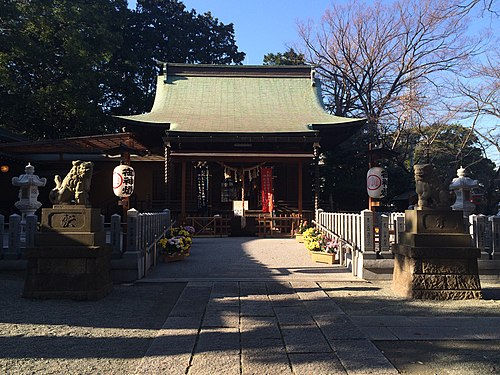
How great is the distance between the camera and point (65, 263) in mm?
5812

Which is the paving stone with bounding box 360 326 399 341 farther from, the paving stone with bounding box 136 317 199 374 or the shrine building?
the shrine building

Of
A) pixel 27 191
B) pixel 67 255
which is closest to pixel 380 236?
pixel 67 255

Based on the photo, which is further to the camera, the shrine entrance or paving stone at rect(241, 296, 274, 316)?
the shrine entrance

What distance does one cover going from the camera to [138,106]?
26984 millimetres

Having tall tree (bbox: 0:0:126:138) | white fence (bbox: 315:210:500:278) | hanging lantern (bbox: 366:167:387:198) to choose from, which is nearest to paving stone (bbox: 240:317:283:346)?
white fence (bbox: 315:210:500:278)

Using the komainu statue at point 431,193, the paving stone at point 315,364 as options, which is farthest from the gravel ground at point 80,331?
the komainu statue at point 431,193

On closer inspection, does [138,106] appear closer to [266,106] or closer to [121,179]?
[266,106]

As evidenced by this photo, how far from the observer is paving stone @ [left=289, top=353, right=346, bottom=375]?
10.9 feet

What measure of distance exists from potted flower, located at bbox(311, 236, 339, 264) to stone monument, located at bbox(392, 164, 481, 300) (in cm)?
292

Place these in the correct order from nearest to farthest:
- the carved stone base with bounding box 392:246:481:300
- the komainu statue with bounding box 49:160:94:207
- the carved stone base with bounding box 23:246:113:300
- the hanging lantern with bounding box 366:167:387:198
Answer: the carved stone base with bounding box 23:246:113:300 → the carved stone base with bounding box 392:246:481:300 → the komainu statue with bounding box 49:160:94:207 → the hanging lantern with bounding box 366:167:387:198

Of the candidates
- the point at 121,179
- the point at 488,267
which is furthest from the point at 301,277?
the point at 121,179

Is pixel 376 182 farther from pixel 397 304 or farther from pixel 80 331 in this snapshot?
pixel 80 331

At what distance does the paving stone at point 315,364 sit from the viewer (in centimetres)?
333

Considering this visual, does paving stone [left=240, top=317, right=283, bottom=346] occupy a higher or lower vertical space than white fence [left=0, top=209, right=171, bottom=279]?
lower
